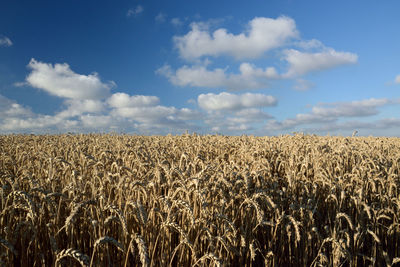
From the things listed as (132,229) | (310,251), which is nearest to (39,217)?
(132,229)

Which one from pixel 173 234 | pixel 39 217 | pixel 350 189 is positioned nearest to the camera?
pixel 39 217

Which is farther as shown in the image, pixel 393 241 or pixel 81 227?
pixel 393 241

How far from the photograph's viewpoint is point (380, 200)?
14.3 feet

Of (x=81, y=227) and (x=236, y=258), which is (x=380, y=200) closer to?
(x=236, y=258)

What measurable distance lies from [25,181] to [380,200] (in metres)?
5.44

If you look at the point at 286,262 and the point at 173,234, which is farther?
the point at 286,262

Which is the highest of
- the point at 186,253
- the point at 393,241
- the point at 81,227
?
the point at 81,227

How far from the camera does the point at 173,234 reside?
9.95 ft

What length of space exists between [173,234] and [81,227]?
37.6 inches

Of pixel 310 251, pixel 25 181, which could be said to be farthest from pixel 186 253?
pixel 25 181

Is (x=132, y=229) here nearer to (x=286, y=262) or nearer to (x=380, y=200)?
(x=286, y=262)

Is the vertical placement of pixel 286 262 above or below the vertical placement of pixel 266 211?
below

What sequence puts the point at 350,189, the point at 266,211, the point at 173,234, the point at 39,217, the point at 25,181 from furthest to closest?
1. the point at 350,189
2. the point at 25,181
3. the point at 266,211
4. the point at 173,234
5. the point at 39,217

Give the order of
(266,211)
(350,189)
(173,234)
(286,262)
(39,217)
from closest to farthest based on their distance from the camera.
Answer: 1. (39,217)
2. (173,234)
3. (286,262)
4. (266,211)
5. (350,189)
